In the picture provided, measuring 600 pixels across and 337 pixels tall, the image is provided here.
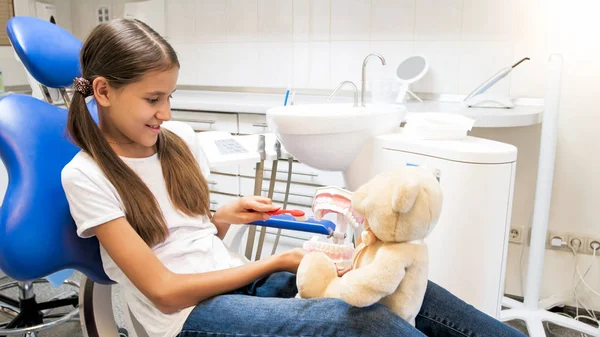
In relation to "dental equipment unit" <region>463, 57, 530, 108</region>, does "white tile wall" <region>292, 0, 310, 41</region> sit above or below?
above

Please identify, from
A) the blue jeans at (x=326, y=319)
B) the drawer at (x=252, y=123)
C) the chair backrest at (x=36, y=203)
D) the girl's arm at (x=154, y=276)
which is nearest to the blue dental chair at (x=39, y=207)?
the chair backrest at (x=36, y=203)

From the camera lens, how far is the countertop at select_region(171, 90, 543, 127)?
1.93 metres

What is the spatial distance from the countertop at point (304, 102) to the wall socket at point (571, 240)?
1.69ft

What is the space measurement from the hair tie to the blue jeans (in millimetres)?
475

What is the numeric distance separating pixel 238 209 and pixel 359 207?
385mm

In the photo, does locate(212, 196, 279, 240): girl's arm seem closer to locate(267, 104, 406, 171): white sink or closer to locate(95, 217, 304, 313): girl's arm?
locate(95, 217, 304, 313): girl's arm

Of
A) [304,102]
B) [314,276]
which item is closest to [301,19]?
[304,102]

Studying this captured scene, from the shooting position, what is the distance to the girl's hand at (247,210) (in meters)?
1.15

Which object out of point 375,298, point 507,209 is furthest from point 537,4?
point 375,298

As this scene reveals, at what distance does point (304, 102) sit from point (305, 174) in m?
0.37

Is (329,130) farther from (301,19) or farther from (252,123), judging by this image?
(301,19)

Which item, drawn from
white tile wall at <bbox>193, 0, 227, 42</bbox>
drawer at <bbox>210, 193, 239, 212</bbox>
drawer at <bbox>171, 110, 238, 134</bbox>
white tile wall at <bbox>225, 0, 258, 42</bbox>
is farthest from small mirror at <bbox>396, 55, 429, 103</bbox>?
white tile wall at <bbox>193, 0, 227, 42</bbox>

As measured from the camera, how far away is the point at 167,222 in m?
1.08

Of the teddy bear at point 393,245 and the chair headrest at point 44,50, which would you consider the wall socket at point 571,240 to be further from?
the chair headrest at point 44,50
